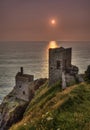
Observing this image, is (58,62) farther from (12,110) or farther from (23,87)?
(23,87)

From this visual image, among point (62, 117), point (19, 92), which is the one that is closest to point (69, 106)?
point (62, 117)

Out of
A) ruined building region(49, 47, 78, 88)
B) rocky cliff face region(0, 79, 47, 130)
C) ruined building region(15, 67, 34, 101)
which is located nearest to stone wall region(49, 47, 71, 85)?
ruined building region(49, 47, 78, 88)

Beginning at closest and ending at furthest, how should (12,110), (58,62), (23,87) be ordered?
(58,62) → (12,110) → (23,87)

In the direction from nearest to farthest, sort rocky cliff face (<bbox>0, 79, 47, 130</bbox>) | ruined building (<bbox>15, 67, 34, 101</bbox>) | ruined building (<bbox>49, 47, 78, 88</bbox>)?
ruined building (<bbox>49, 47, 78, 88</bbox>) → rocky cliff face (<bbox>0, 79, 47, 130</bbox>) → ruined building (<bbox>15, 67, 34, 101</bbox>)

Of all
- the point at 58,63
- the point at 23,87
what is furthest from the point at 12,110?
the point at 58,63

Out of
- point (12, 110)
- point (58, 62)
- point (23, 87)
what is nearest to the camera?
point (58, 62)

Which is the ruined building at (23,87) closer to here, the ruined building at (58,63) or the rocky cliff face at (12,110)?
the rocky cliff face at (12,110)

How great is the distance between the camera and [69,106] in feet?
92.3

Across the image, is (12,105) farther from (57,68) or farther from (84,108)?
(84,108)

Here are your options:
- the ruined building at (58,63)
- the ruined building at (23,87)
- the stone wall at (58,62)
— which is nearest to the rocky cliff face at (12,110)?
the ruined building at (23,87)

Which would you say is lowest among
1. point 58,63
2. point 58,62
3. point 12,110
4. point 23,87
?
point 12,110

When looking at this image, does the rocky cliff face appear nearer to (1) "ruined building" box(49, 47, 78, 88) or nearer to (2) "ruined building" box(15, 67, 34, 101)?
(2) "ruined building" box(15, 67, 34, 101)

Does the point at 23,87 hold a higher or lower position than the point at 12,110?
higher

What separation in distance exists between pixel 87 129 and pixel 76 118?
2.71 m
